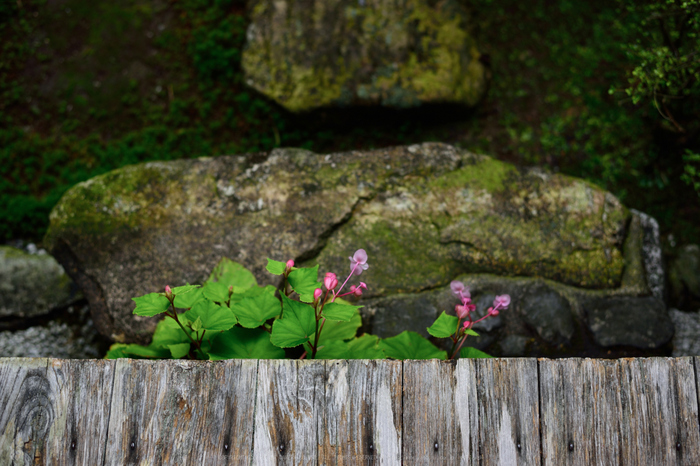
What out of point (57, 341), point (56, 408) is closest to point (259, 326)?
point (56, 408)

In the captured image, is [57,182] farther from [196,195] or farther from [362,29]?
[362,29]

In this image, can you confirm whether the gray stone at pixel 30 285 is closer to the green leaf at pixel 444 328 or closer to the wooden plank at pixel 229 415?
the wooden plank at pixel 229 415

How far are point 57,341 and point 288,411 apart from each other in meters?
2.29

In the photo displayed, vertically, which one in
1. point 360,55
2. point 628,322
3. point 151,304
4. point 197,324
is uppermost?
point 360,55

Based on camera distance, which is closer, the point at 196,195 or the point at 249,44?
the point at 196,195

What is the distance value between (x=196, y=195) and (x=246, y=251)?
1.46ft

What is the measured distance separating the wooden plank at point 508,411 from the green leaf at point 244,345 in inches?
28.9

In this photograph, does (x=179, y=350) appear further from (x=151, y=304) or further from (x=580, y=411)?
(x=580, y=411)

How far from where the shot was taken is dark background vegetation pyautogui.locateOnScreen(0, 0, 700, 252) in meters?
3.22

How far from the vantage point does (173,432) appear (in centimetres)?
139

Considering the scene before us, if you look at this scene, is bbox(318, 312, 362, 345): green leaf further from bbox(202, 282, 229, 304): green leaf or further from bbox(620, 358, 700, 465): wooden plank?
bbox(620, 358, 700, 465): wooden plank

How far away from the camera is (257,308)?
155cm

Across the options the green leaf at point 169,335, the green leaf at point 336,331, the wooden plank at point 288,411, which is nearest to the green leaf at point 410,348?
the green leaf at point 336,331

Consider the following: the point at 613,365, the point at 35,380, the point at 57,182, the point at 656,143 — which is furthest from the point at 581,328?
the point at 57,182
